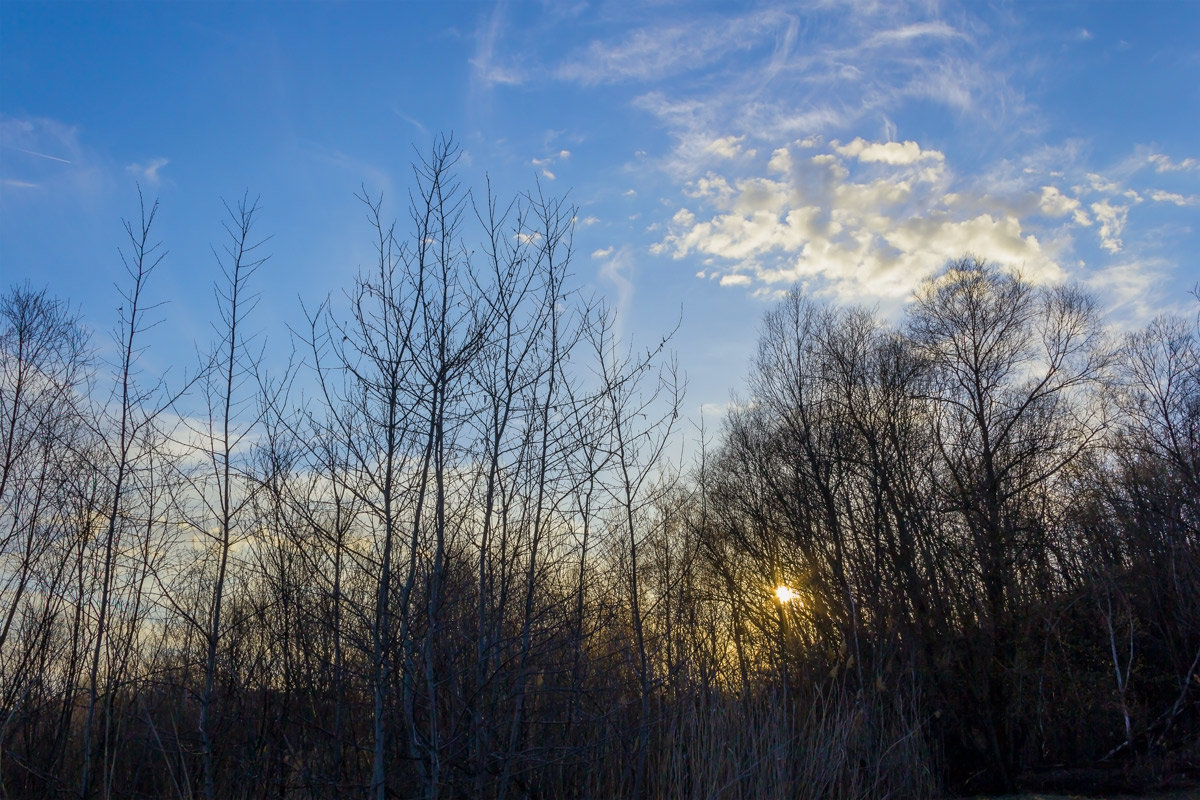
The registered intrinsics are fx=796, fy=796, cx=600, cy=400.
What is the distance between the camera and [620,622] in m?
8.04

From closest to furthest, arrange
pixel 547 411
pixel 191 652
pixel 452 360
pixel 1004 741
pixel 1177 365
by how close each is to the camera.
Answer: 1. pixel 452 360
2. pixel 547 411
3. pixel 191 652
4. pixel 1004 741
5. pixel 1177 365

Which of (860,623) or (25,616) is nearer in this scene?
(25,616)

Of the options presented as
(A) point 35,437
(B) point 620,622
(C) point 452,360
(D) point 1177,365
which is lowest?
(B) point 620,622

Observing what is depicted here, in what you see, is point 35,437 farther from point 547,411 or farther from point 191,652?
point 547,411

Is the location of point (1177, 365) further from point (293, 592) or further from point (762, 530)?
point (293, 592)

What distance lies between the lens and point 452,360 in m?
5.60

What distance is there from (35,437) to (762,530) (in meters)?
15.0

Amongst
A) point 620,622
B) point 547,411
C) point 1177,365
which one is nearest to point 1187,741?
point 1177,365

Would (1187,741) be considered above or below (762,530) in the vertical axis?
below

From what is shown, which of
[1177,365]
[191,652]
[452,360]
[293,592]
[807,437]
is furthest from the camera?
[1177,365]

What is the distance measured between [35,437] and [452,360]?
19.0 feet

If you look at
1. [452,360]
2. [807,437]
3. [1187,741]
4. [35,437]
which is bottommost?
[1187,741]

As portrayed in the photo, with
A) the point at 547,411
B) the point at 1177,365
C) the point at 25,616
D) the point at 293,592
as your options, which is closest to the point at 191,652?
the point at 25,616

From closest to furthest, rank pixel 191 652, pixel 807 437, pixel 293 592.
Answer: pixel 293 592, pixel 191 652, pixel 807 437
